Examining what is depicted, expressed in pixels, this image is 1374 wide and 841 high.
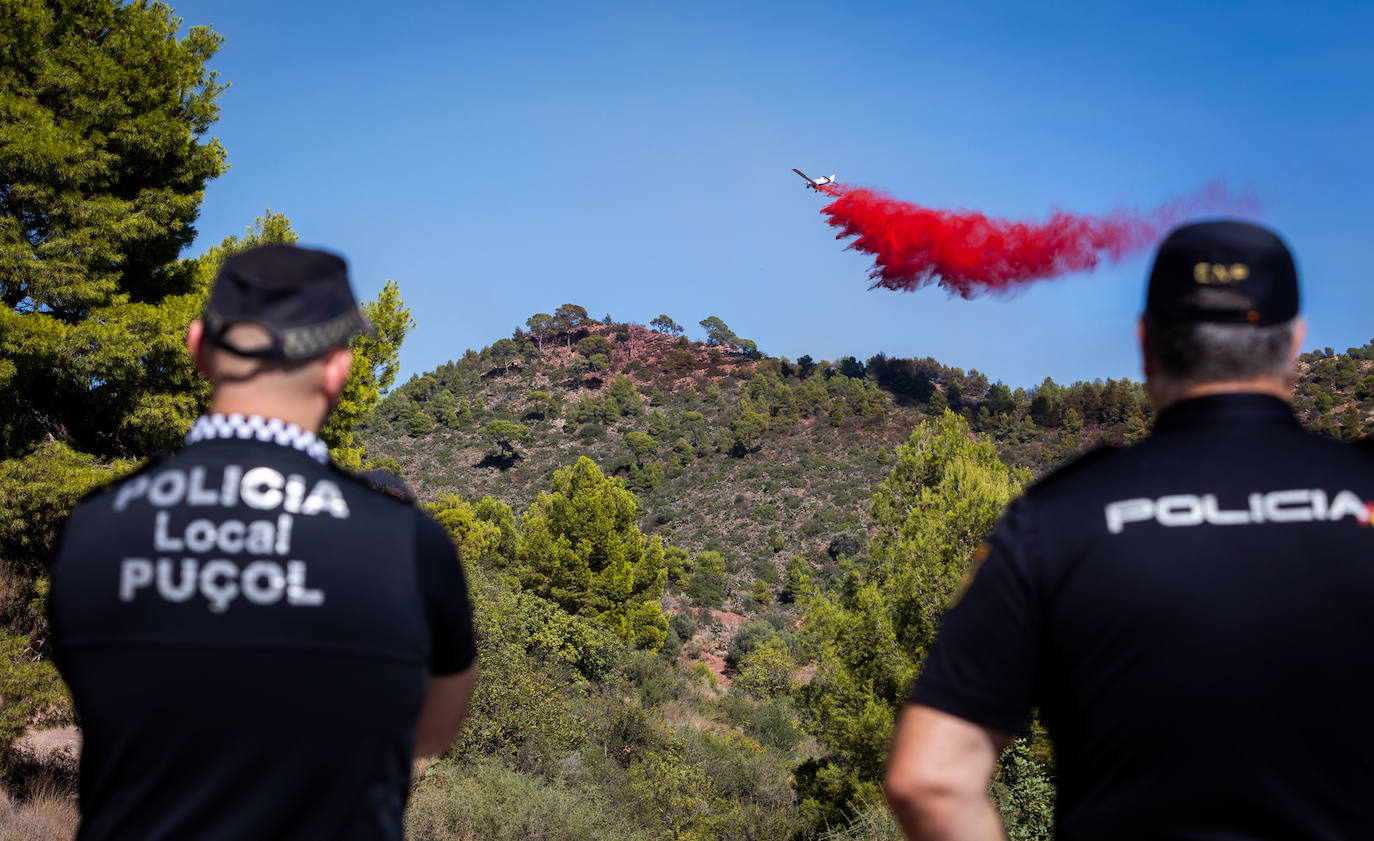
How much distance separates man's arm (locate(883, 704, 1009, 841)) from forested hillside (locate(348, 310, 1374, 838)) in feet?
41.5

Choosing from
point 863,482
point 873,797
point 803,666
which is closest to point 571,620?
point 873,797

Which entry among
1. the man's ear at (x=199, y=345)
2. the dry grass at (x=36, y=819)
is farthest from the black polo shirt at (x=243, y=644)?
the dry grass at (x=36, y=819)

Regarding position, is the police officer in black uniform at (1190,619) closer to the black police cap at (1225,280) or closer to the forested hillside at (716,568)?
the black police cap at (1225,280)

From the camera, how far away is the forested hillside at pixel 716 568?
17.6 meters

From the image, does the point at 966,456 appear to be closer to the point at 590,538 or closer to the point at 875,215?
the point at 875,215

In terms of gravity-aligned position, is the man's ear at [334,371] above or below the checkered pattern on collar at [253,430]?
above

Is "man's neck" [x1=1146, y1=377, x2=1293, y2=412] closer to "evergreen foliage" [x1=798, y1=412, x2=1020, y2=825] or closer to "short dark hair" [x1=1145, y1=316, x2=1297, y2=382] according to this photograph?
"short dark hair" [x1=1145, y1=316, x2=1297, y2=382]

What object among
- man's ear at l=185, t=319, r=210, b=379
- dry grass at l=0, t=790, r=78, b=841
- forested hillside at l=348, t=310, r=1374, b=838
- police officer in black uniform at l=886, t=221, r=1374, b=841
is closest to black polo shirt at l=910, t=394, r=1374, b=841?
police officer in black uniform at l=886, t=221, r=1374, b=841

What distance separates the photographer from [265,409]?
5.99ft

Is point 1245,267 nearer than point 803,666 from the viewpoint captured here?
Yes

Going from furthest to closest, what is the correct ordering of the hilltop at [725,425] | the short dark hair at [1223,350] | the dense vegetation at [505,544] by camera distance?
the hilltop at [725,425], the dense vegetation at [505,544], the short dark hair at [1223,350]

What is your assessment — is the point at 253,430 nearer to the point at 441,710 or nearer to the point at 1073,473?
the point at 441,710

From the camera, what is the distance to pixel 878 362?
96.3m

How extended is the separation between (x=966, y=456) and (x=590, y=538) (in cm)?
1734
